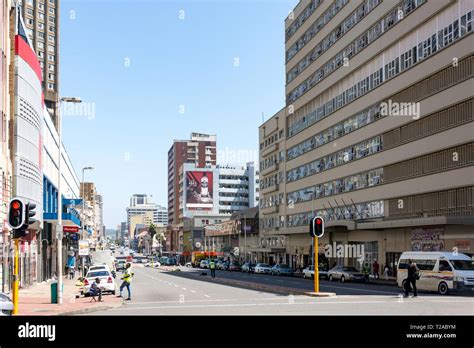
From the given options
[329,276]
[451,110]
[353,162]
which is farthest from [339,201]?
[451,110]

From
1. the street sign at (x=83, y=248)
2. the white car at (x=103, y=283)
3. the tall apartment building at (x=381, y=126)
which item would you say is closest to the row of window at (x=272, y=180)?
the tall apartment building at (x=381, y=126)

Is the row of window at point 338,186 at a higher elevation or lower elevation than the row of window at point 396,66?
lower

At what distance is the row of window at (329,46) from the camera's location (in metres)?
63.6

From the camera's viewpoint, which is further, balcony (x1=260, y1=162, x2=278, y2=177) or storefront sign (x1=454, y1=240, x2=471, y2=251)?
balcony (x1=260, y1=162, x2=278, y2=177)

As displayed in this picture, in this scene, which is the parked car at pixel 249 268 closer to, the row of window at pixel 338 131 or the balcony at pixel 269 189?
the row of window at pixel 338 131

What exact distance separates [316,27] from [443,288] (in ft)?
177

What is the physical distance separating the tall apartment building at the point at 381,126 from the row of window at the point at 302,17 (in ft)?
0.72

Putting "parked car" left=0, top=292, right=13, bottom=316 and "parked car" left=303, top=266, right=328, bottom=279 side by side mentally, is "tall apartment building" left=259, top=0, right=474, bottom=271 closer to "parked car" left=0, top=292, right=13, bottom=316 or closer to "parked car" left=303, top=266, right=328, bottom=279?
"parked car" left=303, top=266, right=328, bottom=279

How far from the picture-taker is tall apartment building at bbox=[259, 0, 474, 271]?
45.9 meters

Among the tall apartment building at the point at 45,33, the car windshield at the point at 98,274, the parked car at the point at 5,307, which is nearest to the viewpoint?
the parked car at the point at 5,307

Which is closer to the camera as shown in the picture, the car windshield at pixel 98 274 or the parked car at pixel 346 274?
the car windshield at pixel 98 274

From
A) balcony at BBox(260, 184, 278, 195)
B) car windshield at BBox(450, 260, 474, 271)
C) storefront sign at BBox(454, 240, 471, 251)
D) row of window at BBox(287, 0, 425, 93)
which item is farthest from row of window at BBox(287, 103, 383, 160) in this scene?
car windshield at BBox(450, 260, 474, 271)

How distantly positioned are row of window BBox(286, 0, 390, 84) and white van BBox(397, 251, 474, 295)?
3381cm
